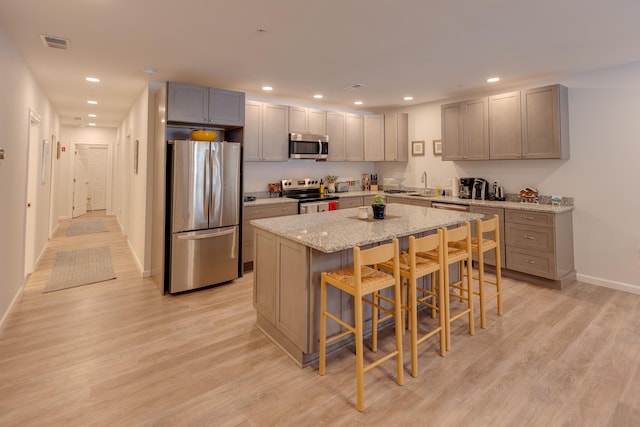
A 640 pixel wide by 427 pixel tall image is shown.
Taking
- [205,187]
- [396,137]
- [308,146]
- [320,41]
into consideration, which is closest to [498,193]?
[396,137]

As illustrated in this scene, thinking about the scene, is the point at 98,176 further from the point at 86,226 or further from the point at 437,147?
the point at 437,147

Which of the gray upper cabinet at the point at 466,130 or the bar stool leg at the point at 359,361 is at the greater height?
the gray upper cabinet at the point at 466,130

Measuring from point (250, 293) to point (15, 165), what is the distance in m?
2.67

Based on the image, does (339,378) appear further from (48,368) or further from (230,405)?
(48,368)

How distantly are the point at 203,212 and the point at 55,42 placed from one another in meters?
2.06

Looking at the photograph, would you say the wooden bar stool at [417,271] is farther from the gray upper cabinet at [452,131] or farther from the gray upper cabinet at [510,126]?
the gray upper cabinet at [452,131]

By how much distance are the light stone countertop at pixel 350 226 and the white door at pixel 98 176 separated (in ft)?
29.4

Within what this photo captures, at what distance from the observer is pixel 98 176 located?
9727mm

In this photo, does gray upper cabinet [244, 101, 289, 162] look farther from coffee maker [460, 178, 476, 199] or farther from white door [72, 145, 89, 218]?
white door [72, 145, 89, 218]

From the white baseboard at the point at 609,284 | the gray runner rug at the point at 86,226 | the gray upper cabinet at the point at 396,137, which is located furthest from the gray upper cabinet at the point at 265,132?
the gray runner rug at the point at 86,226

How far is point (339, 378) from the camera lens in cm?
224

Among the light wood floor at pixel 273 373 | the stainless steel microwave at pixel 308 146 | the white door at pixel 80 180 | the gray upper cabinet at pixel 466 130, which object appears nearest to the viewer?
the light wood floor at pixel 273 373

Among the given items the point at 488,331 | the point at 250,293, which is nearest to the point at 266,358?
the point at 250,293

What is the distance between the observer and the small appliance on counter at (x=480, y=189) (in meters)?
4.83
